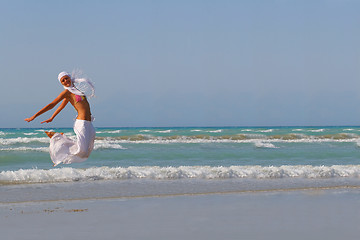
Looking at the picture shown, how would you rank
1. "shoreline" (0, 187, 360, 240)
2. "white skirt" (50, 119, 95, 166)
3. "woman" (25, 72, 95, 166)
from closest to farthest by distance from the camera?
1. "woman" (25, 72, 95, 166)
2. "white skirt" (50, 119, 95, 166)
3. "shoreline" (0, 187, 360, 240)

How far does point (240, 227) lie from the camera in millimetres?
8992

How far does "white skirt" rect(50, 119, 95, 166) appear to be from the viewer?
5.27 meters

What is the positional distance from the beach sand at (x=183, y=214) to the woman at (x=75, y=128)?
342 cm

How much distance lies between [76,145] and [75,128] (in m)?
0.18

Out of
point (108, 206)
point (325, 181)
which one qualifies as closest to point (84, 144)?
point (108, 206)

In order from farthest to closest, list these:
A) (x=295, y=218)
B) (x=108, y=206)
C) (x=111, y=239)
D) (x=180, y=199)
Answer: (x=180, y=199), (x=108, y=206), (x=295, y=218), (x=111, y=239)

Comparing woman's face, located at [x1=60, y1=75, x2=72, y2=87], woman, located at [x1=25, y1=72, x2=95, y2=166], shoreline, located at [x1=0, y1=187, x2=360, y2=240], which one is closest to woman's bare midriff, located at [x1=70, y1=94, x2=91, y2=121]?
woman, located at [x1=25, y1=72, x2=95, y2=166]

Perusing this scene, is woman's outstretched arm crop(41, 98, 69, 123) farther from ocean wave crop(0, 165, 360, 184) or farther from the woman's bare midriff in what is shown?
ocean wave crop(0, 165, 360, 184)

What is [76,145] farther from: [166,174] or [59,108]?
[166,174]

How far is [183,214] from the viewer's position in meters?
10.5

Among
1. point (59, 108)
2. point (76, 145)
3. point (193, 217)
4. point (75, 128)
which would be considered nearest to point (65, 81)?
point (59, 108)

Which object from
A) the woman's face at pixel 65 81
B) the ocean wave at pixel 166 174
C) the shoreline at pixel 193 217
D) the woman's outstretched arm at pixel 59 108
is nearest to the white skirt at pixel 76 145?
the woman's outstretched arm at pixel 59 108

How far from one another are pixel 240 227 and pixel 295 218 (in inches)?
55.9

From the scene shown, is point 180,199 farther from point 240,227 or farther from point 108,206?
point 240,227
